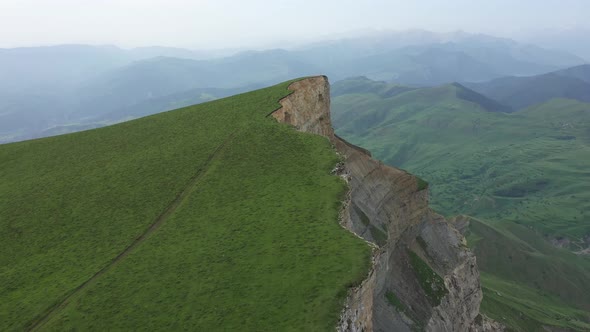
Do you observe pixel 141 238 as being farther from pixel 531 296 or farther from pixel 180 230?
pixel 531 296

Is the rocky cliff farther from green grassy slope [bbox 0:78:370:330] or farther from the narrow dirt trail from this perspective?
the narrow dirt trail

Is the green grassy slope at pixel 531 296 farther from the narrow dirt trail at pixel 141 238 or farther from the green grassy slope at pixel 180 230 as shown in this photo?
the narrow dirt trail at pixel 141 238

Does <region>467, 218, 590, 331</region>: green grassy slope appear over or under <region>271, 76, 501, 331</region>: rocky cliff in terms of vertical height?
under

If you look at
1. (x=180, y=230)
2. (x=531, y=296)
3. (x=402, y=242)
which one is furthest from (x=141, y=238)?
(x=531, y=296)

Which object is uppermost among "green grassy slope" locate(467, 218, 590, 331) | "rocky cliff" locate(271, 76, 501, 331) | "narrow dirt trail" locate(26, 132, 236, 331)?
"narrow dirt trail" locate(26, 132, 236, 331)

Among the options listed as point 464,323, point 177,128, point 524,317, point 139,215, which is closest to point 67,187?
point 139,215

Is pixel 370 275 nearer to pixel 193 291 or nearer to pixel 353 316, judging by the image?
pixel 353 316

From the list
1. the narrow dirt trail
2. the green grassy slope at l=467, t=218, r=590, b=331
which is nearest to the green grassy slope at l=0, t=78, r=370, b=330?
the narrow dirt trail
